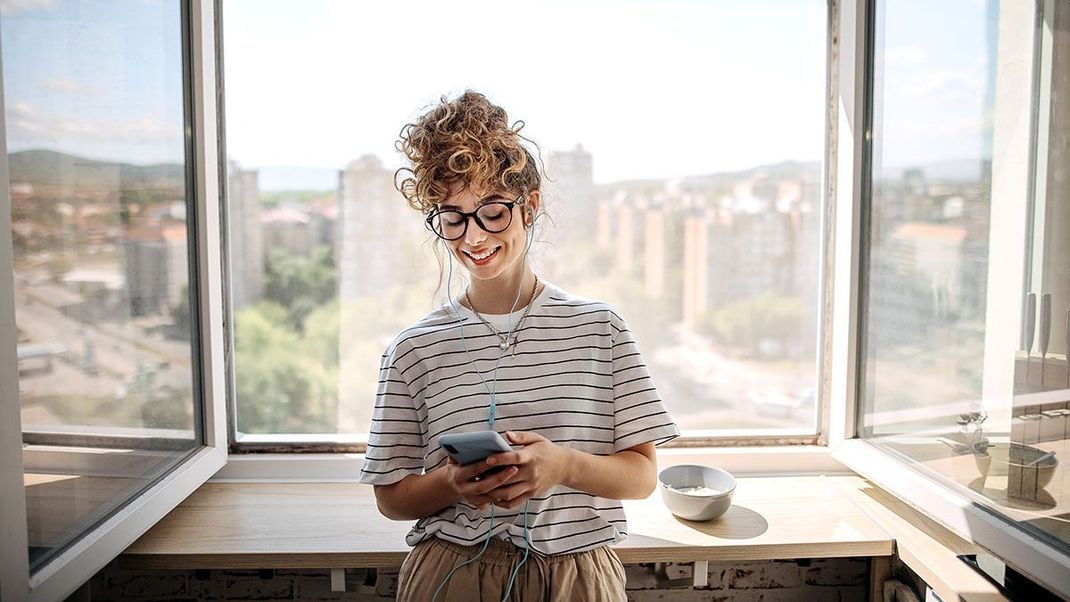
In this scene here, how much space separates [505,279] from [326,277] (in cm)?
82

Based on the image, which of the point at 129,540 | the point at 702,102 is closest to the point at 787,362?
the point at 702,102

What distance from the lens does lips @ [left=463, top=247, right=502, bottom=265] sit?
122 centimetres

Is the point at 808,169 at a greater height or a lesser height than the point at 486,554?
greater

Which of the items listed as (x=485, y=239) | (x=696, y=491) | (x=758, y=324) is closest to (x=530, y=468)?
(x=485, y=239)

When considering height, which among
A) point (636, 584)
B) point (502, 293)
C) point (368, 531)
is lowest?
point (636, 584)

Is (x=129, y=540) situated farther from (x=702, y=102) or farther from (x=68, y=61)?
(x=702, y=102)

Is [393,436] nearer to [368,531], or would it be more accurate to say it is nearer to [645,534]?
[368,531]

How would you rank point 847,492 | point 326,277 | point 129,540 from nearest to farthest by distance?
1. point 129,540
2. point 847,492
3. point 326,277

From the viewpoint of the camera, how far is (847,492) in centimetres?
185

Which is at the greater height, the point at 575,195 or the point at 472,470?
the point at 575,195

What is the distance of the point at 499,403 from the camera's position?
1240 millimetres

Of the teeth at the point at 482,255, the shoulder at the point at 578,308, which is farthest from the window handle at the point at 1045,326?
the teeth at the point at 482,255

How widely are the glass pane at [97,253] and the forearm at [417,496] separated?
0.53m

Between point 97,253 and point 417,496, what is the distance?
0.74 m
